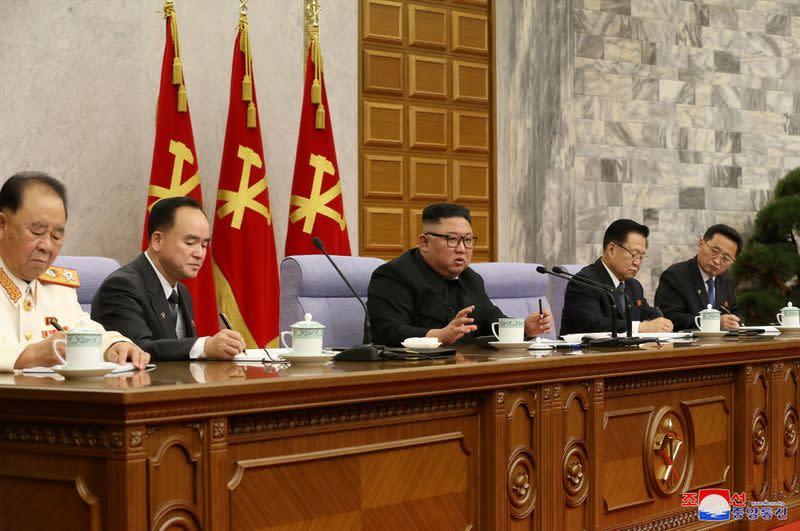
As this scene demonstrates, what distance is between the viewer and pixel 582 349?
10.7ft

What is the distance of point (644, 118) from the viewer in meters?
7.30

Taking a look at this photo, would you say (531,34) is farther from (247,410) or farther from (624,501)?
(247,410)

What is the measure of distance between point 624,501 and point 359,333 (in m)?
1.23

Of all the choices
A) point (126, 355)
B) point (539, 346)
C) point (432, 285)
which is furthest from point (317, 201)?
point (126, 355)

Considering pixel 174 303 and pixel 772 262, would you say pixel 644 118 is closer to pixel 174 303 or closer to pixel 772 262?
pixel 772 262

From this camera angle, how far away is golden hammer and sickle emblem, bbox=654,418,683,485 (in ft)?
10.5

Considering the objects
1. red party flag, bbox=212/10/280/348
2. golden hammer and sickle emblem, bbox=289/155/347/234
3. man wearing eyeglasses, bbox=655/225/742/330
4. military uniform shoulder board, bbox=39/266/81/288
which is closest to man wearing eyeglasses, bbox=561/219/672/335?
man wearing eyeglasses, bbox=655/225/742/330

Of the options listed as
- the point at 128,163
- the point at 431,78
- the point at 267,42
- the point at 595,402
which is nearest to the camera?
the point at 595,402

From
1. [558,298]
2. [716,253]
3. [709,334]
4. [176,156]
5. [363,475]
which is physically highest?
[176,156]

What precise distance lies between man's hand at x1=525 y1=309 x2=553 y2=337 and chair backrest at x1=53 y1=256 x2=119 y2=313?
1.47 m

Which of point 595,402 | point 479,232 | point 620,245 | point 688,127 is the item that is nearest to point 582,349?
point 595,402

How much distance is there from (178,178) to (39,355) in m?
2.70

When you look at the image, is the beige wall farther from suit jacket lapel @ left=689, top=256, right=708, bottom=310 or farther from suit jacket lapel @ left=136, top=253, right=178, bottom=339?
suit jacket lapel @ left=689, top=256, right=708, bottom=310

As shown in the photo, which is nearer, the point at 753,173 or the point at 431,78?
the point at 431,78
